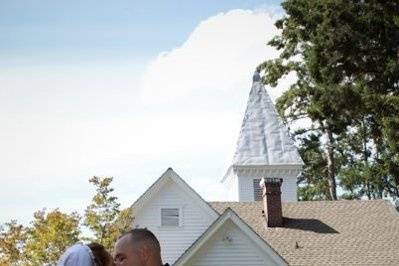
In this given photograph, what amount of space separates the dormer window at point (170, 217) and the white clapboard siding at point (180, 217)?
13cm

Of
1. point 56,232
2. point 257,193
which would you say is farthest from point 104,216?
point 257,193

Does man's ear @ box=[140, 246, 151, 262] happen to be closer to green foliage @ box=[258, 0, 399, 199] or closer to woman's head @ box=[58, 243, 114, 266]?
woman's head @ box=[58, 243, 114, 266]

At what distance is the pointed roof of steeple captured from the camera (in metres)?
37.6

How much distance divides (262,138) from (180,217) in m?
10.8

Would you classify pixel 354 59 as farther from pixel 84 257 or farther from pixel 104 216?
pixel 84 257

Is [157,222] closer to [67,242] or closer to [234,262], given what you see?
[234,262]

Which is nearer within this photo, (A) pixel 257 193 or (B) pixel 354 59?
(B) pixel 354 59

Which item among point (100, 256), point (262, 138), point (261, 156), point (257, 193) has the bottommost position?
point (100, 256)

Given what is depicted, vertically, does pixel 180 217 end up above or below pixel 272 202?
below

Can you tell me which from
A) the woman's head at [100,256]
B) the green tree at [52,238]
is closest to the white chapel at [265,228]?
the green tree at [52,238]

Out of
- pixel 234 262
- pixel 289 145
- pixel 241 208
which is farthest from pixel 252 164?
pixel 234 262

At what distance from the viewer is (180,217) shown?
29.5 m

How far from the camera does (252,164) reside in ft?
123

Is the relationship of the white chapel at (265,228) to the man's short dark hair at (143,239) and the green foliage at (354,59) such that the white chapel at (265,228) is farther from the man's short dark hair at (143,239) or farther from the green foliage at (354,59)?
the man's short dark hair at (143,239)
